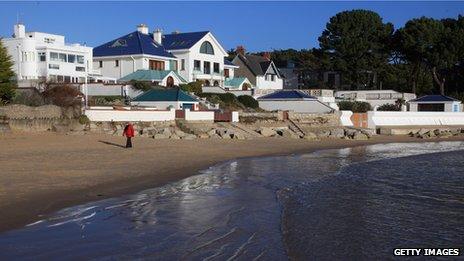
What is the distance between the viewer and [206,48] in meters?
62.7

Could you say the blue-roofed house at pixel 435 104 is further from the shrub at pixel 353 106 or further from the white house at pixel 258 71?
the white house at pixel 258 71

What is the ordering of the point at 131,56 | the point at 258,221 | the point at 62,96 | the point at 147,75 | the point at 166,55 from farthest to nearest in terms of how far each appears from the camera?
the point at 166,55 < the point at 131,56 < the point at 147,75 < the point at 62,96 < the point at 258,221

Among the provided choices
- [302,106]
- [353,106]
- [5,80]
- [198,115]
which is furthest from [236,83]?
[5,80]

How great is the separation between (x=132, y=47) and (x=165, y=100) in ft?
59.7

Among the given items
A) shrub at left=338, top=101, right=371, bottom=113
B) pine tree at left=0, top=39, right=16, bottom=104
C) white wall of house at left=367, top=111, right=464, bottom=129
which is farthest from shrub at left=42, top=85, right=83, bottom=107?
shrub at left=338, top=101, right=371, bottom=113

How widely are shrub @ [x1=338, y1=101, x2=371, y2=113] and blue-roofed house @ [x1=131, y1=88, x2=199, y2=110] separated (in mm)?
20340

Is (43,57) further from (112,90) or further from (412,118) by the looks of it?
(412,118)

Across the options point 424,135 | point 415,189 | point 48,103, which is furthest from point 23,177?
point 424,135

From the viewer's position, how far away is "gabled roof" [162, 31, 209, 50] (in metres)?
61.1

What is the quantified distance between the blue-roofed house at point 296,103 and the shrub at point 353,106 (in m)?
5.40

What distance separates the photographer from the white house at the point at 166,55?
183 feet

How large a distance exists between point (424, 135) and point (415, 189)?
3364 cm

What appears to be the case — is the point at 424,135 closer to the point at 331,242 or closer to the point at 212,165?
the point at 212,165

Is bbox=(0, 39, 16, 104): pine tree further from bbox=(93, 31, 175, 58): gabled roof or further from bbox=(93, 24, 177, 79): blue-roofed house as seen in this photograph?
bbox=(93, 31, 175, 58): gabled roof
